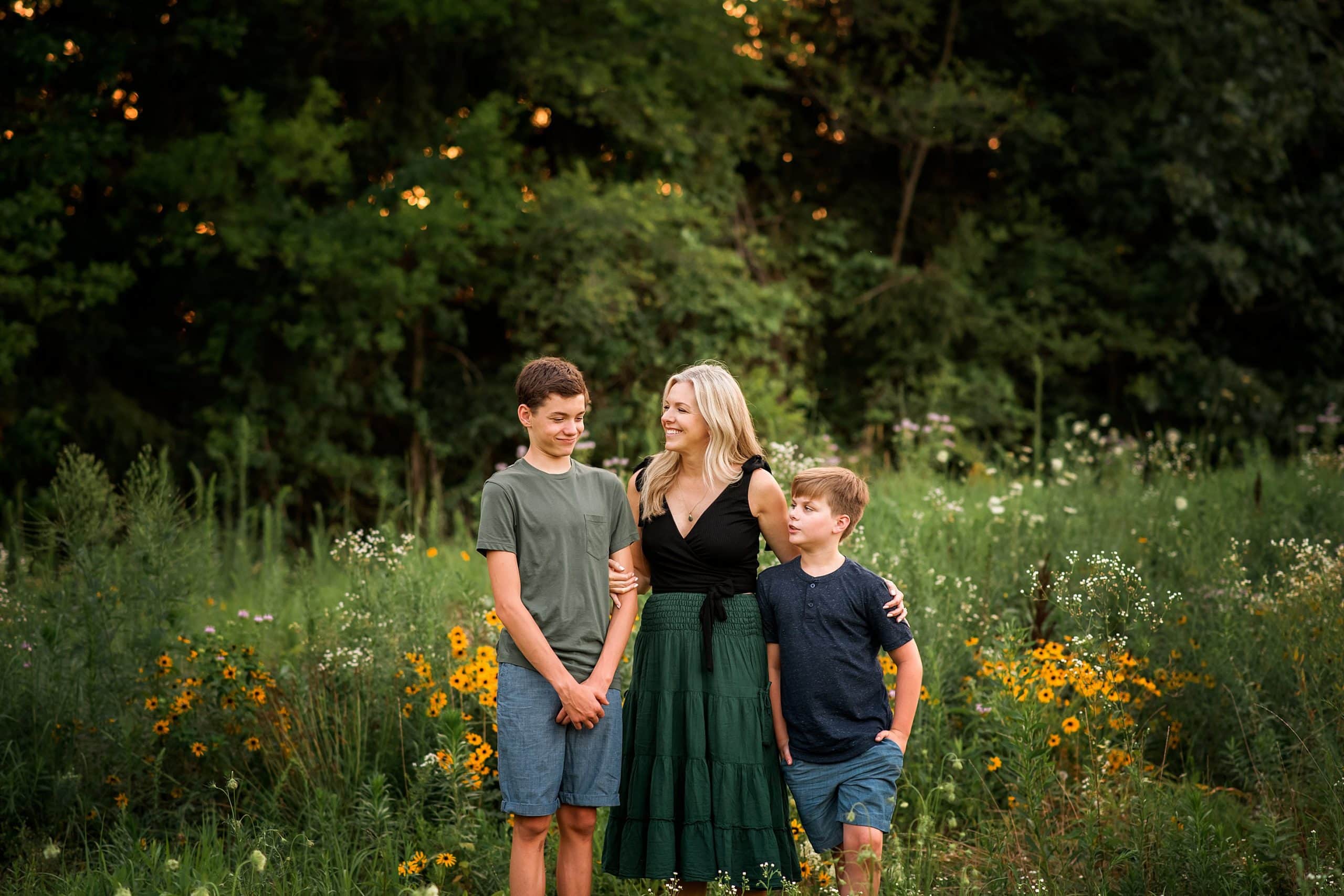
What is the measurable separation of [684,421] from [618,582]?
21.2 inches

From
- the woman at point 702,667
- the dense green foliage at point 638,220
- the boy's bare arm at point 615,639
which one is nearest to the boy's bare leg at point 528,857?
the woman at point 702,667

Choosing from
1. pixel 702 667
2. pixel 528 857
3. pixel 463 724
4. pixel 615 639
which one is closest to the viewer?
pixel 528 857

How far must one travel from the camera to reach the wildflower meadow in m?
3.47

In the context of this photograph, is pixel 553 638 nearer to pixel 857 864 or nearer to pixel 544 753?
pixel 544 753

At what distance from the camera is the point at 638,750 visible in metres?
3.34

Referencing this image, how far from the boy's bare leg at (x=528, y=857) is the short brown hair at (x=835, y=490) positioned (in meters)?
1.19

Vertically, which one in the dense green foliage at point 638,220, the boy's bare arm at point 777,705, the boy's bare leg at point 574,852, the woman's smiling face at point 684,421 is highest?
the dense green foliage at point 638,220

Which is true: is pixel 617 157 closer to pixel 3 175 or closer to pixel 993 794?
pixel 3 175

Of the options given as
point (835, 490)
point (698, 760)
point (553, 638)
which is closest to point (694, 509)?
point (835, 490)

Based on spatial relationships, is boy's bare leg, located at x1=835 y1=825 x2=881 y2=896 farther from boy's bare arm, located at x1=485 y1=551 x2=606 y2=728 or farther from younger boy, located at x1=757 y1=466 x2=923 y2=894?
boy's bare arm, located at x1=485 y1=551 x2=606 y2=728

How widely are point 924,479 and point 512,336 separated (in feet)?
15.7

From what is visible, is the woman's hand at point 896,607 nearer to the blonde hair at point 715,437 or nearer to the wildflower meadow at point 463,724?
the wildflower meadow at point 463,724

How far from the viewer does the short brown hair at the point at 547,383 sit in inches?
126

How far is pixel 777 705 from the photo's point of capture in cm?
335
